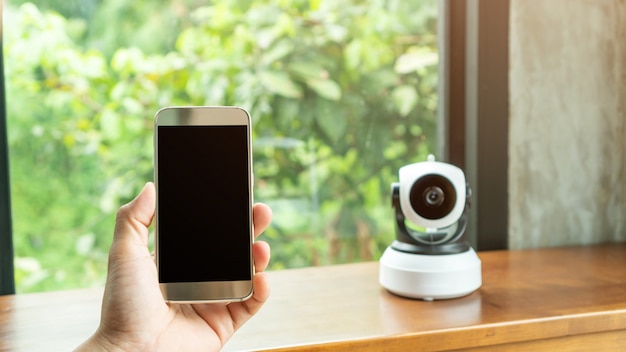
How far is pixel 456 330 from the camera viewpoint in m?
0.87

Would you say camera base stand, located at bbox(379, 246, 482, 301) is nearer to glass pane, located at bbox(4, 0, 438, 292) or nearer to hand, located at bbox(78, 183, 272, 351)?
hand, located at bbox(78, 183, 272, 351)

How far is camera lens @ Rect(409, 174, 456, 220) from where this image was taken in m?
1.03

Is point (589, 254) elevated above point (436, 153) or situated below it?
below

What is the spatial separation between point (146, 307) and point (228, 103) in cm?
68

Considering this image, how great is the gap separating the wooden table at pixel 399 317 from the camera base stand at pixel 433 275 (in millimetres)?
15

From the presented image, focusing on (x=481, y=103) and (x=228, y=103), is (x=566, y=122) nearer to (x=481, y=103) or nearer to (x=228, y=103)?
(x=481, y=103)

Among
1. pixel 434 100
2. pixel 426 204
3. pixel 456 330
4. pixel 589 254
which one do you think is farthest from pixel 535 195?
pixel 456 330

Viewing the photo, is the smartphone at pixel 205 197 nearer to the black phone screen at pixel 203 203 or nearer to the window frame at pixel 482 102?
the black phone screen at pixel 203 203

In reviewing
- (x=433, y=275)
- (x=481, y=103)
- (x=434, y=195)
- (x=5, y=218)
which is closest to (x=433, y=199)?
(x=434, y=195)

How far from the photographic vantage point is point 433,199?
104 cm

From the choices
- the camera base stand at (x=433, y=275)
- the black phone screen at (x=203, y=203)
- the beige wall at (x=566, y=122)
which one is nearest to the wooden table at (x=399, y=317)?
the camera base stand at (x=433, y=275)

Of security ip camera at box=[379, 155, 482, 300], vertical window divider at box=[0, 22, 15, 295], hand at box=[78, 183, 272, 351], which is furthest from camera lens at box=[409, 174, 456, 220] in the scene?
vertical window divider at box=[0, 22, 15, 295]

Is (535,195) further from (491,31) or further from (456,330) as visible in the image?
(456,330)

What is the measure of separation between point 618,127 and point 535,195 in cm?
25
